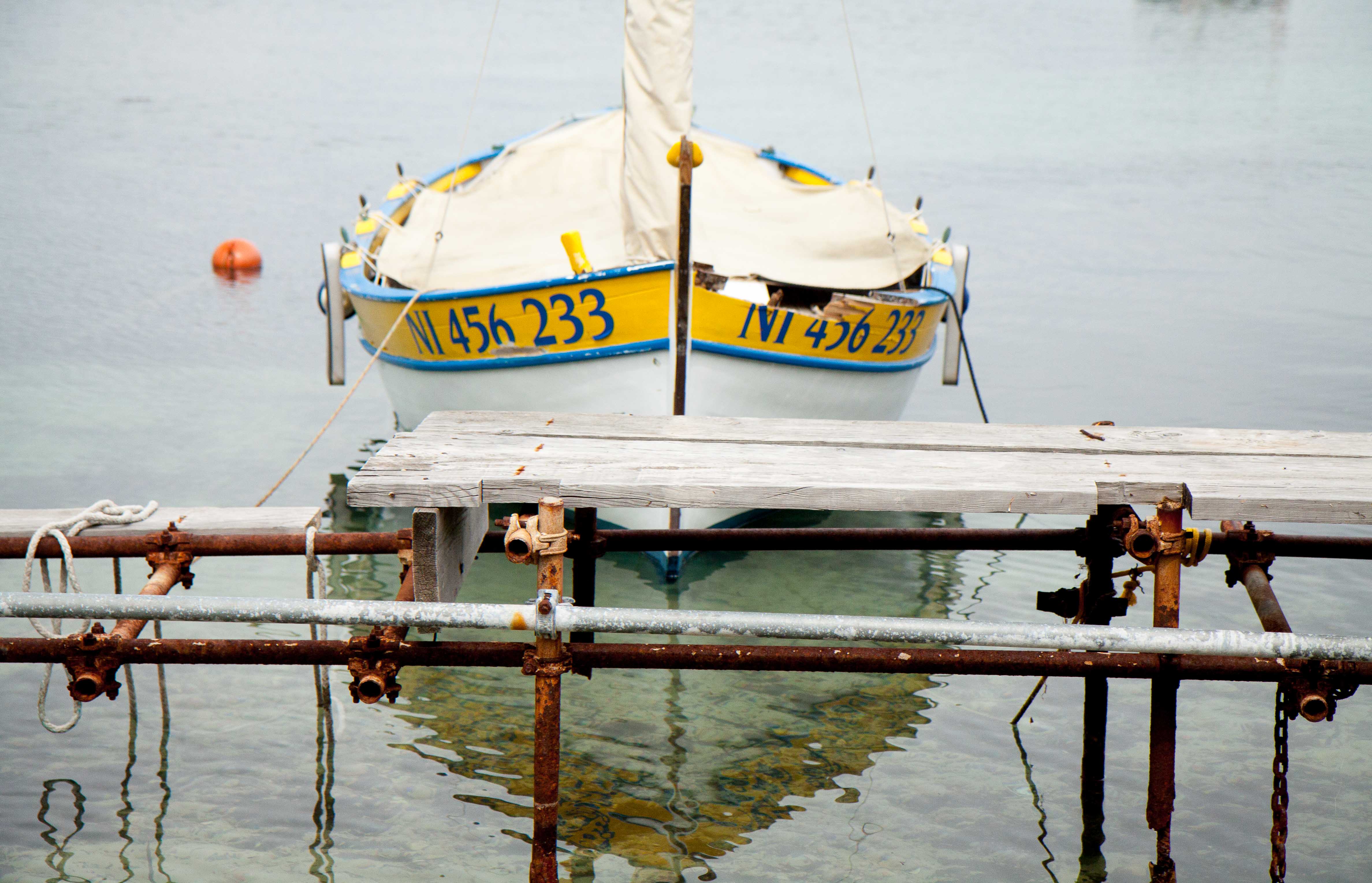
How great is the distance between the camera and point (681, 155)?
6754 mm

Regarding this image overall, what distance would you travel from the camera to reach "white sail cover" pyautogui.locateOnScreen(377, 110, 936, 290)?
8.53 m

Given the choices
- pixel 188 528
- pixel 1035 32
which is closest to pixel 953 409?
pixel 188 528

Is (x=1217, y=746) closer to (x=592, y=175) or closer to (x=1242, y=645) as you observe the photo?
(x=1242, y=645)

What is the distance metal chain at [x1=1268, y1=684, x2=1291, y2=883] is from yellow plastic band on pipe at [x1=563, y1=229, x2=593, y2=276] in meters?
4.60

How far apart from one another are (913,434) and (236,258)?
49.1ft

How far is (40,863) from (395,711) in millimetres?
1762

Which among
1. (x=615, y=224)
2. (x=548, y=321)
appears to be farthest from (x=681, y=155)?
(x=615, y=224)

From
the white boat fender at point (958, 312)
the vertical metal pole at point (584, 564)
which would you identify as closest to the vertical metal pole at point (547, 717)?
the vertical metal pole at point (584, 564)

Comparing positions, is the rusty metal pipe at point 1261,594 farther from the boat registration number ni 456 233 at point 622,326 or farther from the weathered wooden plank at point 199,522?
the boat registration number ni 456 233 at point 622,326

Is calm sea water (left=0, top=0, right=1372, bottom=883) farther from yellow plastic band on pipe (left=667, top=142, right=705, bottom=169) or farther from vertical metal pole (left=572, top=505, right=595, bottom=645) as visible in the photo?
yellow plastic band on pipe (left=667, top=142, right=705, bottom=169)

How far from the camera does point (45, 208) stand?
20438 mm

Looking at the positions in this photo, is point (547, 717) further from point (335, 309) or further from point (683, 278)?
point (335, 309)

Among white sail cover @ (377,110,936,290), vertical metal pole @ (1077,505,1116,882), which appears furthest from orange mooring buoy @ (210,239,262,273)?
vertical metal pole @ (1077,505,1116,882)

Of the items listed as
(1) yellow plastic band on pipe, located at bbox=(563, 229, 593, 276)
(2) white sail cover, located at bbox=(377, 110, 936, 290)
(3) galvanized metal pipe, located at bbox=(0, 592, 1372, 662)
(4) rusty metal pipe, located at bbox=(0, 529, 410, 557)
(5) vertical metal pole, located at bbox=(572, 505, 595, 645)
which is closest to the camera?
(3) galvanized metal pipe, located at bbox=(0, 592, 1372, 662)
